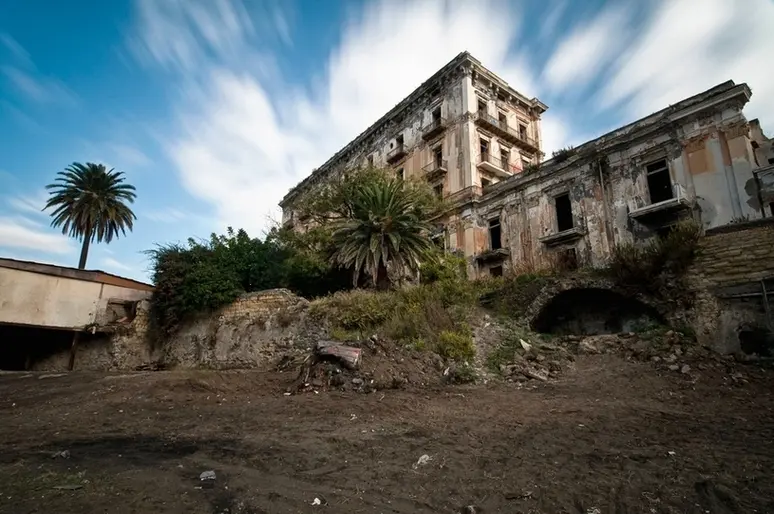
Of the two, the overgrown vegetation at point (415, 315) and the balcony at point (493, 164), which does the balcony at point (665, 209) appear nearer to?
the overgrown vegetation at point (415, 315)

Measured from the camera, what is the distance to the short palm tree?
16.9m

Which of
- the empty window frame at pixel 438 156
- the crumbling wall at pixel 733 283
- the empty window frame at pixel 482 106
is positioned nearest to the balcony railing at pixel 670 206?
the crumbling wall at pixel 733 283

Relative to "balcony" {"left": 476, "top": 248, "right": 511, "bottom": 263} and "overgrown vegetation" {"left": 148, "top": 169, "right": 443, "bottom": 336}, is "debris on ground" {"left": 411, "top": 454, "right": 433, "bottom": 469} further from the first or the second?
"balcony" {"left": 476, "top": 248, "right": 511, "bottom": 263}

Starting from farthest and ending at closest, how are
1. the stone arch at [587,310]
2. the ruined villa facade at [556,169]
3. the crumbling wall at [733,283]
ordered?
1. the ruined villa facade at [556,169]
2. the stone arch at [587,310]
3. the crumbling wall at [733,283]

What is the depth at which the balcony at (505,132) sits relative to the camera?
27984mm

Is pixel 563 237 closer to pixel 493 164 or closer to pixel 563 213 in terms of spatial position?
pixel 563 213

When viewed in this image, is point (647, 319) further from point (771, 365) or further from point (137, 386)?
point (137, 386)

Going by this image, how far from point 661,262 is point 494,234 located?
13.7 metres

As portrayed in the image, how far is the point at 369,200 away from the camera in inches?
698

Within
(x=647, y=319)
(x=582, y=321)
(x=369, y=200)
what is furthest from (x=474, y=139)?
(x=647, y=319)

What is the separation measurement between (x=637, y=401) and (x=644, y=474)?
3.96 meters

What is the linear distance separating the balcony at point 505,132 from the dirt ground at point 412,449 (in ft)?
74.7

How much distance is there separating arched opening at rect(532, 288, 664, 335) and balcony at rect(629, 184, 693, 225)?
6.60m

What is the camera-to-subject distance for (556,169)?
71.3 feet
